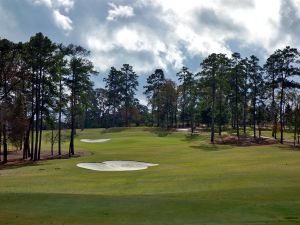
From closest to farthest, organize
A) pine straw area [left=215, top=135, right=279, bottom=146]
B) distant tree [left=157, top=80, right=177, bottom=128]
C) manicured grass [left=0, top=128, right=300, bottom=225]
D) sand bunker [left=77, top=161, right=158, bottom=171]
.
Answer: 1. manicured grass [left=0, top=128, right=300, bottom=225]
2. sand bunker [left=77, top=161, right=158, bottom=171]
3. pine straw area [left=215, top=135, right=279, bottom=146]
4. distant tree [left=157, top=80, right=177, bottom=128]

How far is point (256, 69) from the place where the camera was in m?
87.5

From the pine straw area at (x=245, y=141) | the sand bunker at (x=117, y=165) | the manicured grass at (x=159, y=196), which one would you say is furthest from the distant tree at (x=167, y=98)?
the manicured grass at (x=159, y=196)

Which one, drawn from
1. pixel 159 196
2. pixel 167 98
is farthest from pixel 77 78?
pixel 167 98

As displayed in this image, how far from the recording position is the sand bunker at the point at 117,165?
4156 cm

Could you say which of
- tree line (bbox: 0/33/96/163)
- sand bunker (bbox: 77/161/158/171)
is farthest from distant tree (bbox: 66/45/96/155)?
sand bunker (bbox: 77/161/158/171)

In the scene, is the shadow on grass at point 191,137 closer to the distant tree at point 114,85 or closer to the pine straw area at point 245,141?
the pine straw area at point 245,141

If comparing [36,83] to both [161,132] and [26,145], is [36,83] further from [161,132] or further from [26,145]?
[161,132]

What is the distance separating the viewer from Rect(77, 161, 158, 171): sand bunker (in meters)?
41.6

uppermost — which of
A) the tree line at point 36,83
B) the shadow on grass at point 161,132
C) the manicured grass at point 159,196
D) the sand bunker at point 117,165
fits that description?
the tree line at point 36,83

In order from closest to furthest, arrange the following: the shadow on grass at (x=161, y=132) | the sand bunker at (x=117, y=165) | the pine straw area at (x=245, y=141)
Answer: the sand bunker at (x=117, y=165) → the pine straw area at (x=245, y=141) → the shadow on grass at (x=161, y=132)

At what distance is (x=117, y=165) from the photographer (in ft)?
143

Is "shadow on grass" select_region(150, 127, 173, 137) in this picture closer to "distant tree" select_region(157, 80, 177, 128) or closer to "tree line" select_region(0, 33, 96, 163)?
"distant tree" select_region(157, 80, 177, 128)

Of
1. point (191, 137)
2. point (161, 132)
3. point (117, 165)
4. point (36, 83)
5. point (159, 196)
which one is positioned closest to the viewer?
point (159, 196)

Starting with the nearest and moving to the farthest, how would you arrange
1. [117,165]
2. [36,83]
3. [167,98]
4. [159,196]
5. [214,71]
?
[159,196], [117,165], [36,83], [214,71], [167,98]
